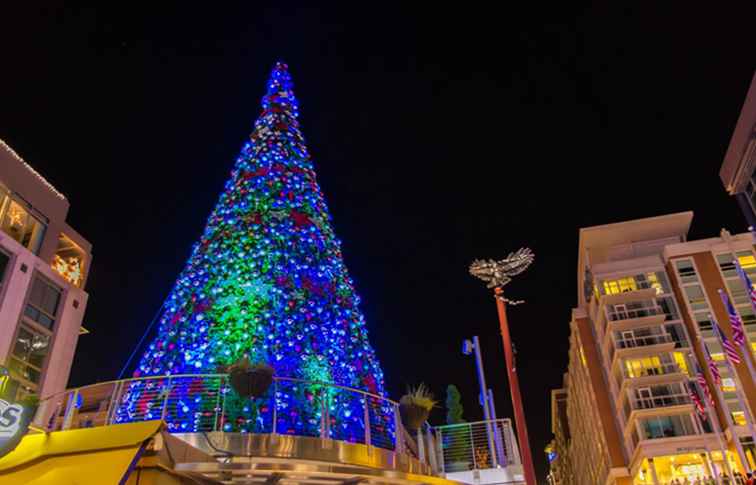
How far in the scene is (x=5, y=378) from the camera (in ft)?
37.1

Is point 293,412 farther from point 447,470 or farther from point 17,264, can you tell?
point 17,264

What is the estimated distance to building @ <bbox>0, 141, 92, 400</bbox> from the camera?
1859 centimetres

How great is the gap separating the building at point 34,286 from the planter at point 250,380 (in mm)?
10736

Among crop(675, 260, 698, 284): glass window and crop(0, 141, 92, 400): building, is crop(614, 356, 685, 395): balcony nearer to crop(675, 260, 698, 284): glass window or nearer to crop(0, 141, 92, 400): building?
crop(675, 260, 698, 284): glass window

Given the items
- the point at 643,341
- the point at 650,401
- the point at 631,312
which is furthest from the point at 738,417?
the point at 631,312

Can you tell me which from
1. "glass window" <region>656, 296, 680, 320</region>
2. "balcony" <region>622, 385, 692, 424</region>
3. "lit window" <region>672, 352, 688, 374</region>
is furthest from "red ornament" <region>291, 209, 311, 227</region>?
"glass window" <region>656, 296, 680, 320</region>

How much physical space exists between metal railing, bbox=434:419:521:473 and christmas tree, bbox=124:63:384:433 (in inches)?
83.0

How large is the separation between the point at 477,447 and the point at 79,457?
25.0ft

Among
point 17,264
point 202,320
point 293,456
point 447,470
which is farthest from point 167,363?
point 17,264

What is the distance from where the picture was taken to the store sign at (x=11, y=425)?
962cm

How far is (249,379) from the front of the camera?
10312mm

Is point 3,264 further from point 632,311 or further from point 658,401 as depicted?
point 632,311

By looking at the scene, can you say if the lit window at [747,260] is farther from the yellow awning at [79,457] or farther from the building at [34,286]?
the yellow awning at [79,457]

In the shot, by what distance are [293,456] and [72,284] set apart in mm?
15291
